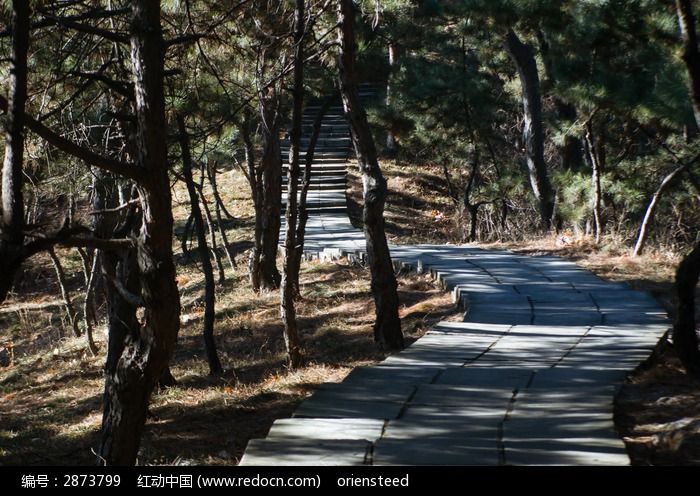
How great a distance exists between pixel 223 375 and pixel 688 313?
5.20 metres

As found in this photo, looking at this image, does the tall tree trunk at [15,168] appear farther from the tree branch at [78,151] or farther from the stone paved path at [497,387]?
the stone paved path at [497,387]

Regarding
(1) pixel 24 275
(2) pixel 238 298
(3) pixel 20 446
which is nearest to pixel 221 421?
(3) pixel 20 446

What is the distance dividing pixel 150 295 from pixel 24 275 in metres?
18.6

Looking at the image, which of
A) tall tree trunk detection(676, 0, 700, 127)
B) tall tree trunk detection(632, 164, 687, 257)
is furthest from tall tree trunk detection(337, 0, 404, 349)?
tall tree trunk detection(632, 164, 687, 257)

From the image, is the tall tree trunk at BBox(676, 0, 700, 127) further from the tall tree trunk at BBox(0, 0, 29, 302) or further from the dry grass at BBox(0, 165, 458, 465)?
the tall tree trunk at BBox(0, 0, 29, 302)

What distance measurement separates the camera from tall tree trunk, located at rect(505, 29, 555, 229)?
659 inches

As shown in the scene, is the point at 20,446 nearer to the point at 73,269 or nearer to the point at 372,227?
the point at 372,227

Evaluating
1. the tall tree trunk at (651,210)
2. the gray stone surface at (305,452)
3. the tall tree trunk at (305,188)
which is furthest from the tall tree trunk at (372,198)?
the tall tree trunk at (651,210)

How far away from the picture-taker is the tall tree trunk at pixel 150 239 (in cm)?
520

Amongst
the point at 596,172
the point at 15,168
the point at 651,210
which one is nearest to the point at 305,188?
the point at 596,172

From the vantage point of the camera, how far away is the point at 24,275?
22.5 m

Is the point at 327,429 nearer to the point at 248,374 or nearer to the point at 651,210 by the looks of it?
the point at 248,374

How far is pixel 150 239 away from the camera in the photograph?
524cm

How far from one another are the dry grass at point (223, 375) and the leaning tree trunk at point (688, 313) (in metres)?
2.84
